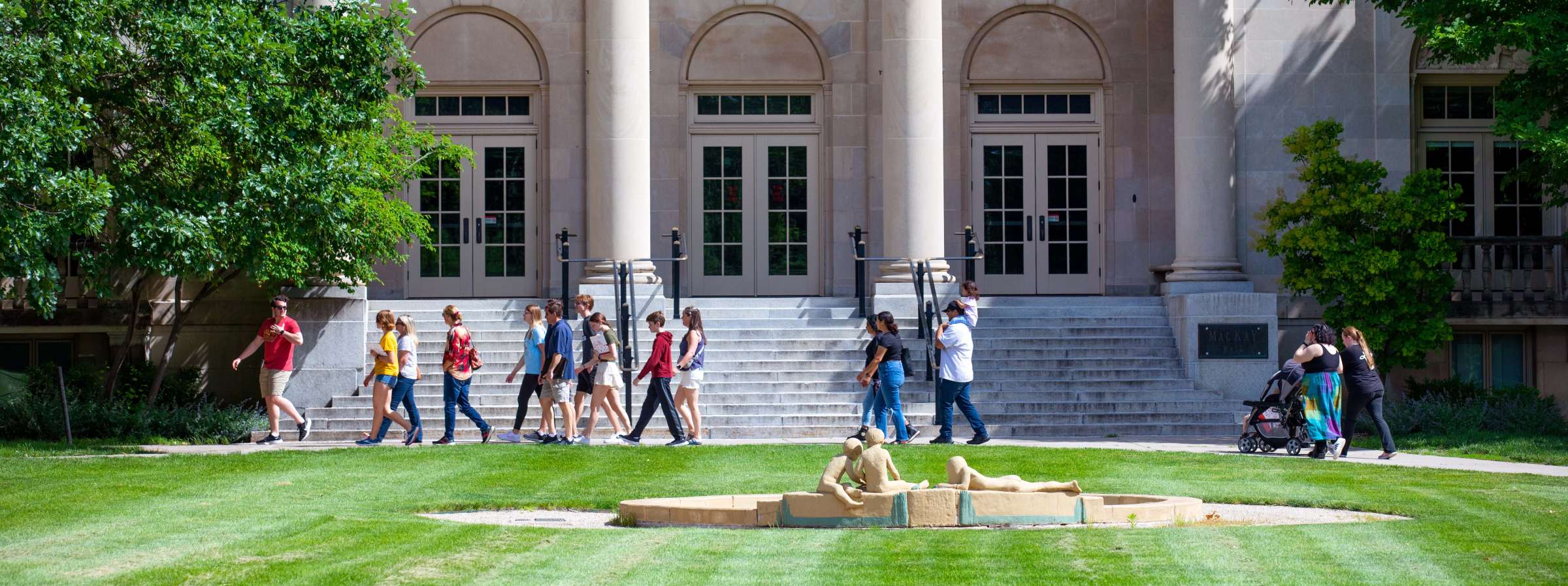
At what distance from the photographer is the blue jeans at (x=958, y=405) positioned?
1898 cm

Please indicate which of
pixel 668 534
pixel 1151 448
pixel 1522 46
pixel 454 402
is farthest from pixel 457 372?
pixel 1522 46

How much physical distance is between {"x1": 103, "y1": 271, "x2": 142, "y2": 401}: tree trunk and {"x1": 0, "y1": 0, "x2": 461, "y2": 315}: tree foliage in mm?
3044

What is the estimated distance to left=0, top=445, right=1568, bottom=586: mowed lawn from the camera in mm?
9484

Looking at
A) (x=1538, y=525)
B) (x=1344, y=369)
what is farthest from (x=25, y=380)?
(x=1538, y=525)

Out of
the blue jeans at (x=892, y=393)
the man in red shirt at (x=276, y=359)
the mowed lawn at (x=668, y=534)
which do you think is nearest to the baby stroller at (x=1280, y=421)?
the mowed lawn at (x=668, y=534)

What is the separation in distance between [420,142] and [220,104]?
5442mm

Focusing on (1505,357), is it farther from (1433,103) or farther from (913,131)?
(913,131)

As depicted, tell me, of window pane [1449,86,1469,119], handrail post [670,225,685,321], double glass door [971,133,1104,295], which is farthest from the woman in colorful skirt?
window pane [1449,86,1469,119]

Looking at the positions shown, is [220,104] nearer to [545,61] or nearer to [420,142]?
[420,142]

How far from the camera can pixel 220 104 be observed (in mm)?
17359

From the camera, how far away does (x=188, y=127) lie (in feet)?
57.1

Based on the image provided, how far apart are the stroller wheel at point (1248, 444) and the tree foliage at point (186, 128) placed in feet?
31.7

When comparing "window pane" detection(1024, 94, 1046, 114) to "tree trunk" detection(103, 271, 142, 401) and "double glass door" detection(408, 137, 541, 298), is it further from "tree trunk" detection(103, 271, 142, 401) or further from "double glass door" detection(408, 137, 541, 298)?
"tree trunk" detection(103, 271, 142, 401)

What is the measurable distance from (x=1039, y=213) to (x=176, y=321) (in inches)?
513
